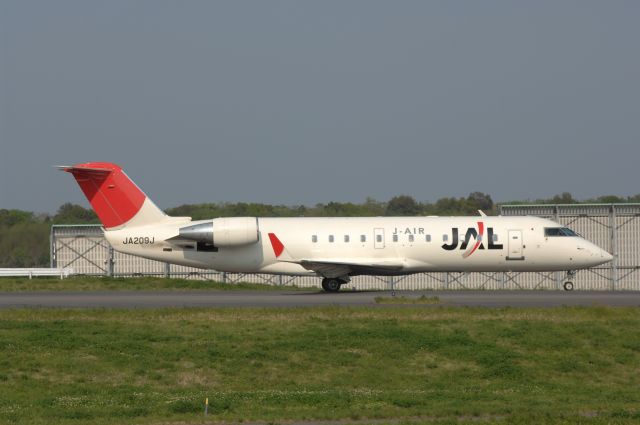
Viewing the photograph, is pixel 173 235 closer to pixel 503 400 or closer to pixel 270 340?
pixel 270 340

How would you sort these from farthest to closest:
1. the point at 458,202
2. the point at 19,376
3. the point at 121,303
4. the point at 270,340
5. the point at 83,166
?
the point at 458,202
the point at 83,166
the point at 121,303
the point at 270,340
the point at 19,376

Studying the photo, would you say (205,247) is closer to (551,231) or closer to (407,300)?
(407,300)

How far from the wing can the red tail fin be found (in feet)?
19.3

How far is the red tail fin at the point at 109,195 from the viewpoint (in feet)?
133

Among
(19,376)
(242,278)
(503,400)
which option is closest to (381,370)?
(503,400)

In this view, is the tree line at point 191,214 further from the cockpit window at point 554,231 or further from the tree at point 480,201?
the cockpit window at point 554,231

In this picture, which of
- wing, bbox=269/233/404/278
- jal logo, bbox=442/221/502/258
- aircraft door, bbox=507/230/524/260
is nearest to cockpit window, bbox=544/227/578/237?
aircraft door, bbox=507/230/524/260

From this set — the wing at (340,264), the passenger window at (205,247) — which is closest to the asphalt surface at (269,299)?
the wing at (340,264)

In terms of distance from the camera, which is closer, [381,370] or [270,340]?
[381,370]

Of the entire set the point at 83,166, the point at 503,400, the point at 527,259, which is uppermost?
the point at 83,166

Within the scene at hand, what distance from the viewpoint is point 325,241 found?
134 feet

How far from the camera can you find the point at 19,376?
21.5 metres

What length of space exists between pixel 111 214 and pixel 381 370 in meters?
21.1

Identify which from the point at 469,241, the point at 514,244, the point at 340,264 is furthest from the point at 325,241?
the point at 514,244
